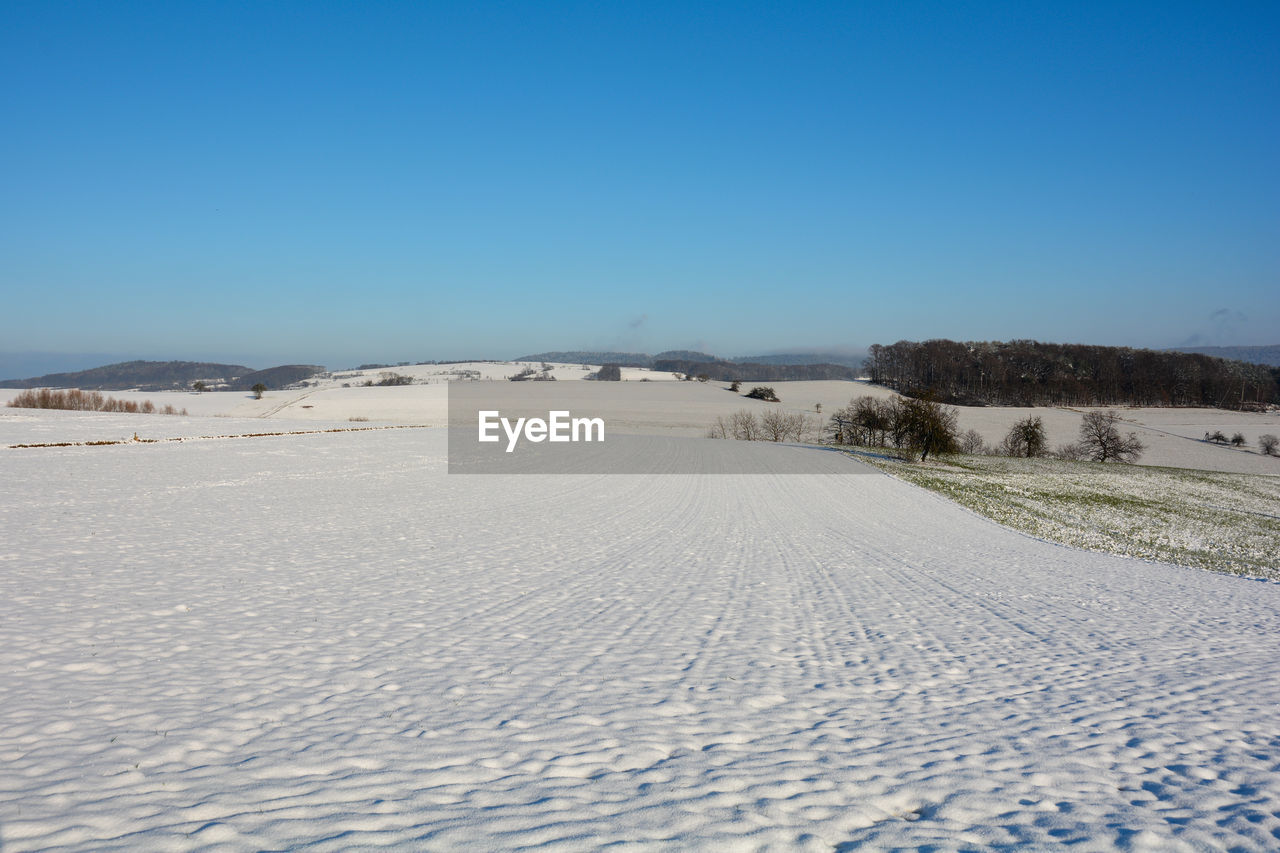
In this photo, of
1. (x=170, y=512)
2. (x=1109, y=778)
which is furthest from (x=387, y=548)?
(x=1109, y=778)


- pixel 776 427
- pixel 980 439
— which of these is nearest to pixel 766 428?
pixel 776 427

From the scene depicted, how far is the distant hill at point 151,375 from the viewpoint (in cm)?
13700

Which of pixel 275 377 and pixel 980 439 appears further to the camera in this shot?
pixel 275 377

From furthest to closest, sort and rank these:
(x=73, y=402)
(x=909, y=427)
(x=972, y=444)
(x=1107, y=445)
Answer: (x=972, y=444) → (x=73, y=402) → (x=1107, y=445) → (x=909, y=427)

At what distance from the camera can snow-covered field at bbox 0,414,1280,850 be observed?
5.14 m

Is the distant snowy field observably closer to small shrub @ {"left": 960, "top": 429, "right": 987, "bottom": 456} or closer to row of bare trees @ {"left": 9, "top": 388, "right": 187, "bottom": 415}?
row of bare trees @ {"left": 9, "top": 388, "right": 187, "bottom": 415}

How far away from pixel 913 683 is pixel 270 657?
25.9 feet

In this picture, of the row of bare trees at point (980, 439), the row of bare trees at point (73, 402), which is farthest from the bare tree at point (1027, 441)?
the row of bare trees at point (73, 402)

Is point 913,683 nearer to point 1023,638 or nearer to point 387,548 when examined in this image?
point 1023,638

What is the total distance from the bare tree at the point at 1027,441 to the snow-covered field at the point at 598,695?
53.5m

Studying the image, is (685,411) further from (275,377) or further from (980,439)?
(275,377)

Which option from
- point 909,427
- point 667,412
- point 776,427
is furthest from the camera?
point 667,412

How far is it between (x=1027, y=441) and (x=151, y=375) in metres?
160

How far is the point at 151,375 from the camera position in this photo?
484 feet
